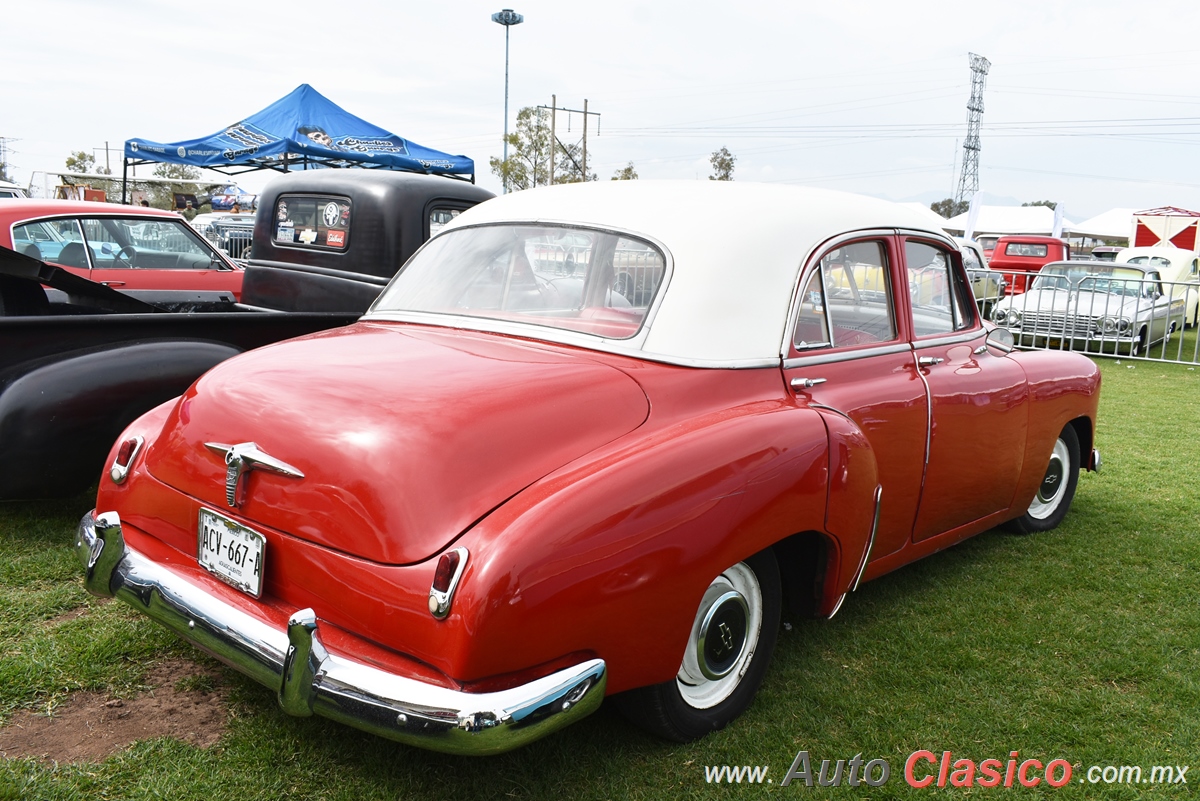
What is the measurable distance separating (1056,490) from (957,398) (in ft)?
5.61

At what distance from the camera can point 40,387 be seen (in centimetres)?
371

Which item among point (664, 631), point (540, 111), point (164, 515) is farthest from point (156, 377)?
point (540, 111)

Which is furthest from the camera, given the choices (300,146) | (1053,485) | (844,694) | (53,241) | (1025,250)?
(1025,250)

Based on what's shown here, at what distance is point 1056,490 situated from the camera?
4.88 m

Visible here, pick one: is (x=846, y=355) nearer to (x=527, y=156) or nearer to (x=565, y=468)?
(x=565, y=468)

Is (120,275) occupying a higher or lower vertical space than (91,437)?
higher

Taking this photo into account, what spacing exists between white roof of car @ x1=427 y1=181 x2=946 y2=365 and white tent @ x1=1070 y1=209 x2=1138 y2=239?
43691 mm

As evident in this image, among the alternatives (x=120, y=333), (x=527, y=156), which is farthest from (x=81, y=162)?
(x=120, y=333)

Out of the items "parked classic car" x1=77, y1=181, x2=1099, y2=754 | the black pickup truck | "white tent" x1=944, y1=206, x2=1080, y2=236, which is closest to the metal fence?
the black pickup truck

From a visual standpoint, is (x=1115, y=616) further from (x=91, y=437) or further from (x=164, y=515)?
(x=91, y=437)

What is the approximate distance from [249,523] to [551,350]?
1001 mm

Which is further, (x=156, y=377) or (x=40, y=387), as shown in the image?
(x=156, y=377)

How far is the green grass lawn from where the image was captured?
2496mm

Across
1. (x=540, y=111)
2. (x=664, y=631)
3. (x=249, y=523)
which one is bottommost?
(x=664, y=631)
